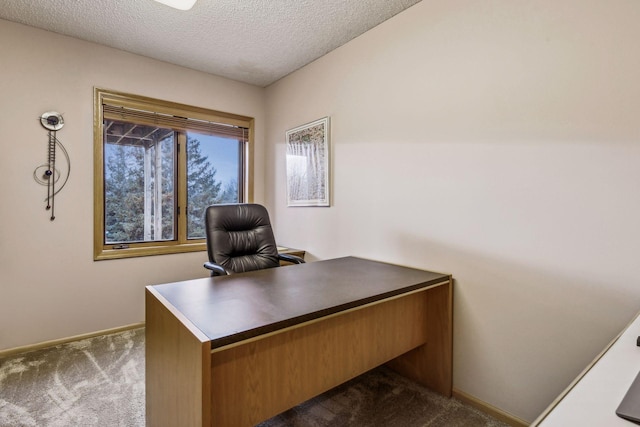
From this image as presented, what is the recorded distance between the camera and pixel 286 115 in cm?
333

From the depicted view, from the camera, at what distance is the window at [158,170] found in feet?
9.18

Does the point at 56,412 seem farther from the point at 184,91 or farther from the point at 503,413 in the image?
the point at 184,91

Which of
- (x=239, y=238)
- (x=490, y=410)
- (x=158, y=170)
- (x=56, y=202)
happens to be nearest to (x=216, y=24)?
(x=158, y=170)

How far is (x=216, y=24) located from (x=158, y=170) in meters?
1.51

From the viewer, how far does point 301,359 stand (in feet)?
4.46

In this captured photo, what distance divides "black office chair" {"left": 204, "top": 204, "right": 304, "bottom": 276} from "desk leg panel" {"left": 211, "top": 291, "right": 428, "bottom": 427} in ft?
2.84

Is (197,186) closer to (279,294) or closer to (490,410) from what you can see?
(279,294)

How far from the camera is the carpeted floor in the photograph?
168 centimetres

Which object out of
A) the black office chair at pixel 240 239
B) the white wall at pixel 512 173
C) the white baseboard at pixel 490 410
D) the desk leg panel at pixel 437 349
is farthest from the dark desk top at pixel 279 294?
the white baseboard at pixel 490 410

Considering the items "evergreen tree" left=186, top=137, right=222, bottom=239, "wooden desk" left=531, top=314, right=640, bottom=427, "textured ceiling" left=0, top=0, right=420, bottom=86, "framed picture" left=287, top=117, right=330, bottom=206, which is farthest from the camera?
"evergreen tree" left=186, top=137, right=222, bottom=239

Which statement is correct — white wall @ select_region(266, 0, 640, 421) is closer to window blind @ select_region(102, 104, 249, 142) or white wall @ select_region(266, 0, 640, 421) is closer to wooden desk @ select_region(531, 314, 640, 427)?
wooden desk @ select_region(531, 314, 640, 427)

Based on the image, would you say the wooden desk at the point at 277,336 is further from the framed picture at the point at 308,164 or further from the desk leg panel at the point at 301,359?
the framed picture at the point at 308,164

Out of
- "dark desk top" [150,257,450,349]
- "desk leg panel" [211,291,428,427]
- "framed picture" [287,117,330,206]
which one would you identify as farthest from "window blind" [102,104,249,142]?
"desk leg panel" [211,291,428,427]

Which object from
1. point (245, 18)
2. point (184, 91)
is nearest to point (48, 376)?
point (184, 91)
